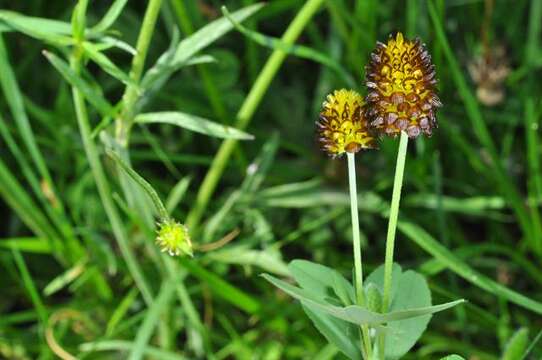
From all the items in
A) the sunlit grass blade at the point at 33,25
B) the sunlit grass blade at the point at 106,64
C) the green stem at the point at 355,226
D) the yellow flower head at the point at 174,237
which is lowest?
the yellow flower head at the point at 174,237

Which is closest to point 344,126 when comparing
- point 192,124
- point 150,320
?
point 192,124

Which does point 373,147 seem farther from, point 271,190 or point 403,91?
point 271,190

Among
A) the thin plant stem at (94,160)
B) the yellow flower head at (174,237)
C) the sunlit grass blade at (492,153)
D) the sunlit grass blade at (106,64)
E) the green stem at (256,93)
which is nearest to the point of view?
the yellow flower head at (174,237)

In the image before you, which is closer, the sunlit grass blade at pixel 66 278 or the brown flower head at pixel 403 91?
the brown flower head at pixel 403 91

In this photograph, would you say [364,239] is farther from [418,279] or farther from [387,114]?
[387,114]

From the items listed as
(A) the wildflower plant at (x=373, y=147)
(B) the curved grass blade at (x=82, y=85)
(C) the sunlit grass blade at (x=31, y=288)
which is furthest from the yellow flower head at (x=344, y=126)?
(C) the sunlit grass blade at (x=31, y=288)

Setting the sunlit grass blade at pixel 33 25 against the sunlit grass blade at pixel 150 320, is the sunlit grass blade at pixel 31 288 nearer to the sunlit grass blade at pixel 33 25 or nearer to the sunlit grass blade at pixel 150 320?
the sunlit grass blade at pixel 150 320
